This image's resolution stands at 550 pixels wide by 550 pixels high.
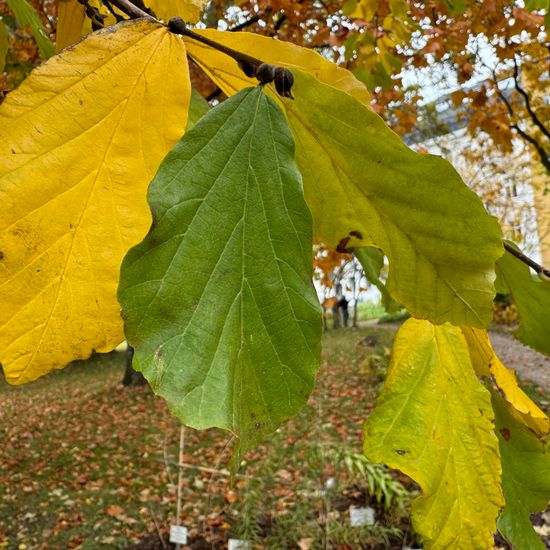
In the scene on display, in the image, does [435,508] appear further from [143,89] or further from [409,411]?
[143,89]

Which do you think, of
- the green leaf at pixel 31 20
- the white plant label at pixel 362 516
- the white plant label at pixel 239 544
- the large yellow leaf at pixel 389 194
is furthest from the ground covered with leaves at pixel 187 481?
the large yellow leaf at pixel 389 194

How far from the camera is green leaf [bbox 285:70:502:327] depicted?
382mm

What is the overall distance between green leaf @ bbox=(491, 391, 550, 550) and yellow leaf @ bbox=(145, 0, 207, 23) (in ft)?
1.82

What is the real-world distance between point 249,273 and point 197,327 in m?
0.05

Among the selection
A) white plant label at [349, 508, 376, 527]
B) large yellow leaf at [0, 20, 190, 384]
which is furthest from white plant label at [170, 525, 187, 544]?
large yellow leaf at [0, 20, 190, 384]

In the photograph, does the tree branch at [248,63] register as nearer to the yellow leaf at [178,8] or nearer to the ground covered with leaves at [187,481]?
the yellow leaf at [178,8]

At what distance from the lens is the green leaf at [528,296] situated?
61 centimetres

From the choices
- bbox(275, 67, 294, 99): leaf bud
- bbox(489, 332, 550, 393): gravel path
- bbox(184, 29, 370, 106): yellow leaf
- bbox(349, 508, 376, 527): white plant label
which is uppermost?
bbox(184, 29, 370, 106): yellow leaf

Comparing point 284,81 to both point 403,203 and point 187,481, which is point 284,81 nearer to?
point 403,203

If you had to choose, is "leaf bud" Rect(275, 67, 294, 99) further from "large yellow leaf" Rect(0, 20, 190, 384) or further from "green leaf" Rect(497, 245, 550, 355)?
"green leaf" Rect(497, 245, 550, 355)

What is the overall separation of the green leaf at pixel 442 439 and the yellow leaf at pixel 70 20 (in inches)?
20.5

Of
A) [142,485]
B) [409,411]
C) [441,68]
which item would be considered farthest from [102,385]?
[409,411]

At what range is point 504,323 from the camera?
11.0 m

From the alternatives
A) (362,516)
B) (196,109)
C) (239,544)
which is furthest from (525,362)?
(196,109)
